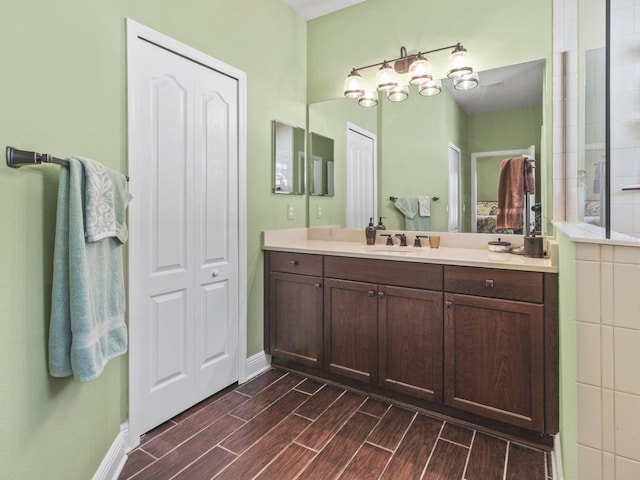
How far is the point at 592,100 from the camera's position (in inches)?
54.9

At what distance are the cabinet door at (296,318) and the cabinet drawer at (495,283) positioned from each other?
2.80ft

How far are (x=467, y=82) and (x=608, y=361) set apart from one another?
192 centimetres

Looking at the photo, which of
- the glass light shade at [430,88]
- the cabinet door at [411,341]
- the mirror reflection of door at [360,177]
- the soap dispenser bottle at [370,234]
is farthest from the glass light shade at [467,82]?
the cabinet door at [411,341]

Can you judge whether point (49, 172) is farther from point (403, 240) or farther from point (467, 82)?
point (467, 82)

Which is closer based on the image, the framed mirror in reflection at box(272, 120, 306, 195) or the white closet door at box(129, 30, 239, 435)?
the white closet door at box(129, 30, 239, 435)

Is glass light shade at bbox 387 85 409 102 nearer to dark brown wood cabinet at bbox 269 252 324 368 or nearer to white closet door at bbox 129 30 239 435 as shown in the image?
white closet door at bbox 129 30 239 435

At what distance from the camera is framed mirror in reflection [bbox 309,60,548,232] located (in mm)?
2170

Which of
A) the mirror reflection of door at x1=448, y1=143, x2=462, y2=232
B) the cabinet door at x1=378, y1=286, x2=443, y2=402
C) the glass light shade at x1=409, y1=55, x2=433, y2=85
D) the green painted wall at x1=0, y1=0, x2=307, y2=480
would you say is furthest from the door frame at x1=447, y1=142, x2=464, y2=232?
the green painted wall at x1=0, y1=0, x2=307, y2=480

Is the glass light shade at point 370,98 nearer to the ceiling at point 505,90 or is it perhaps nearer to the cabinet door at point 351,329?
the ceiling at point 505,90

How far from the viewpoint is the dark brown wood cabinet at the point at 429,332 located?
1.67 meters

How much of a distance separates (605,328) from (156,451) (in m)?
1.89

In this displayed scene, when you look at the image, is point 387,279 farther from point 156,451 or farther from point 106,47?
point 106,47

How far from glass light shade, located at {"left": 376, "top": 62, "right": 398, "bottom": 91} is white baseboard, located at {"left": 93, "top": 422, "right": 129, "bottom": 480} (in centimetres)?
259

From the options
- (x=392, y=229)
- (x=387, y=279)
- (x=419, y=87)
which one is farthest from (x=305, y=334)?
(x=419, y=87)
